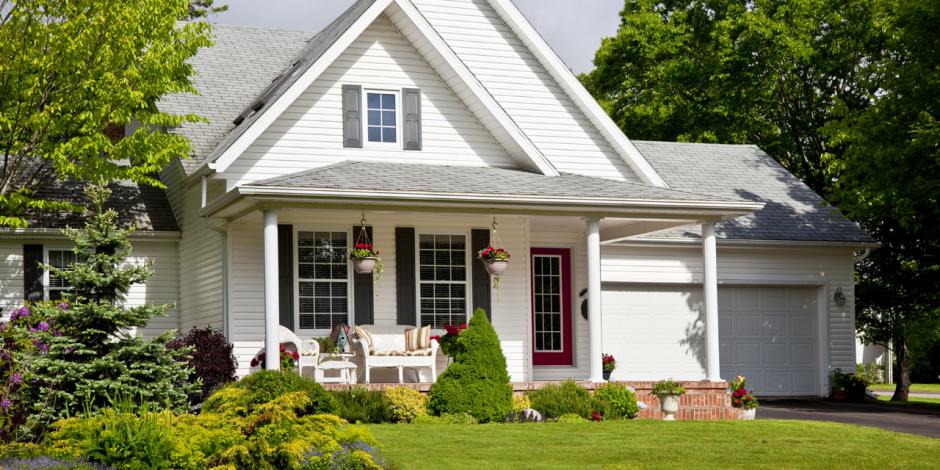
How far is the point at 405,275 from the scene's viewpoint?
64.7ft

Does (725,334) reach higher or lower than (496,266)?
lower

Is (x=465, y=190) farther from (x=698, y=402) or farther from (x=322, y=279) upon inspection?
→ (x=698, y=402)

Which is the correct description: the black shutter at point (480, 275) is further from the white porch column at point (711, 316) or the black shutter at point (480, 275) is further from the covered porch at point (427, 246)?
the white porch column at point (711, 316)

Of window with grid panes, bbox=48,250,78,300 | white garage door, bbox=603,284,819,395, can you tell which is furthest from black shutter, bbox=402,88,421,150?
window with grid panes, bbox=48,250,78,300

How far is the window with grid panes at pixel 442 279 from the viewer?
19.9 metres

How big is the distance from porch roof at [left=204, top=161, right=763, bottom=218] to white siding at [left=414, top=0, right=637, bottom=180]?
4.07ft

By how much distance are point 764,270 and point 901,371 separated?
463 cm

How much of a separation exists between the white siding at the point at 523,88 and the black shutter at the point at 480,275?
1839 mm

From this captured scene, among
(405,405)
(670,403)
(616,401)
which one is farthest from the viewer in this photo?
(670,403)

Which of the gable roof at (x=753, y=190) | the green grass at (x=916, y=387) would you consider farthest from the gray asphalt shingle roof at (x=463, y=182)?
the green grass at (x=916, y=387)

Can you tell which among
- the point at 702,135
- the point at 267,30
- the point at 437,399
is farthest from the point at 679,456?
the point at 702,135

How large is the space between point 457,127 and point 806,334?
929 cm

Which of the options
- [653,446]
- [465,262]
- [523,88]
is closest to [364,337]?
[465,262]

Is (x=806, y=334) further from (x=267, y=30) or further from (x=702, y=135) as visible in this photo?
(x=267, y=30)
